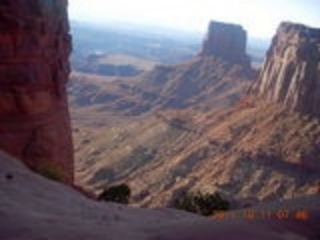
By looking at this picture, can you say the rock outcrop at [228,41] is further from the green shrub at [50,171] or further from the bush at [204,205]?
the green shrub at [50,171]

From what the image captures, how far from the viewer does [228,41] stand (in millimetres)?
169750

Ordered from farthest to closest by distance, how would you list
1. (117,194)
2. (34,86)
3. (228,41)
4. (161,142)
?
1. (228,41)
2. (161,142)
3. (117,194)
4. (34,86)

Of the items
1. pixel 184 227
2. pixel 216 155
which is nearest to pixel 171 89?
pixel 216 155

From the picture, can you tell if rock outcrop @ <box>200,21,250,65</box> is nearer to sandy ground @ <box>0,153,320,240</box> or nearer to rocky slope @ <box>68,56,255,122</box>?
rocky slope @ <box>68,56,255,122</box>

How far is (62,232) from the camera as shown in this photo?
51.4ft

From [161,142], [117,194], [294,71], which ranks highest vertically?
[117,194]

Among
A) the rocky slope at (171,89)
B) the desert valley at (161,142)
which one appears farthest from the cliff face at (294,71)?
the rocky slope at (171,89)

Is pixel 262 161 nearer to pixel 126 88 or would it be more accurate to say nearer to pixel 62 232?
pixel 62 232

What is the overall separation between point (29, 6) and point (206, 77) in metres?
133

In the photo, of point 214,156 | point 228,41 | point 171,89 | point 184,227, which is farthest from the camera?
point 171,89

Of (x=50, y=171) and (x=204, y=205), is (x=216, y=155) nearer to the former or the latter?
(x=204, y=205)

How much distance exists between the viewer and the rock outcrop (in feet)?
557

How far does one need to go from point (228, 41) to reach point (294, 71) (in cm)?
7193

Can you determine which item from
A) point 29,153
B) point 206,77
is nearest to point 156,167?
point 29,153
